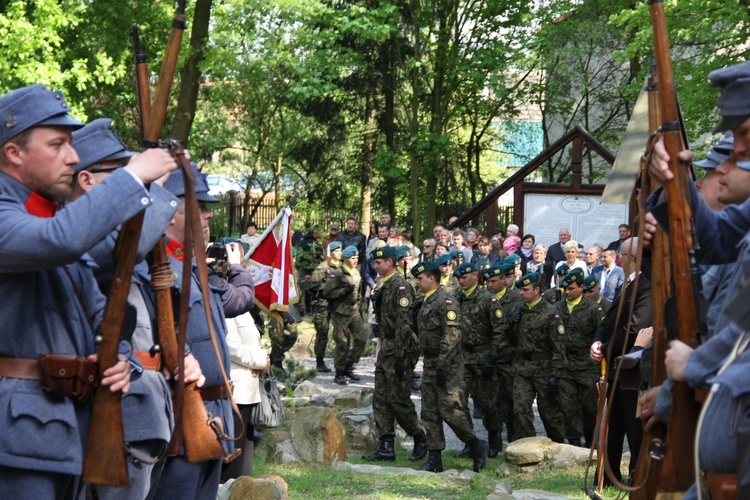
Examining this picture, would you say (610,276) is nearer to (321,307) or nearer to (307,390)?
(307,390)

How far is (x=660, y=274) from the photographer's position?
4.38 meters

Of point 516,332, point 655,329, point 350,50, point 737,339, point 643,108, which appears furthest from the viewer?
point 350,50

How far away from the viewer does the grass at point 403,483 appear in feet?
25.9

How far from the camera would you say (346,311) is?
16.2m

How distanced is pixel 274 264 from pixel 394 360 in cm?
163

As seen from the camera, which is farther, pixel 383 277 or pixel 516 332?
pixel 383 277

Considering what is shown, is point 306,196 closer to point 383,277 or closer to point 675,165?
point 383,277

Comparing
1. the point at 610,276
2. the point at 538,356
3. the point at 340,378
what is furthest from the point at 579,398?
the point at 340,378

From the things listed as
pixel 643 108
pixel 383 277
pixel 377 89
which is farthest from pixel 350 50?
pixel 643 108

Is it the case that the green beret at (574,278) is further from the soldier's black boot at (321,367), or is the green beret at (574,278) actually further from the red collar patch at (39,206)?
the red collar patch at (39,206)

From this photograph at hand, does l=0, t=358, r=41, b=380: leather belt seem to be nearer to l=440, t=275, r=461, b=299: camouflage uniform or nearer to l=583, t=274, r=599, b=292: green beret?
l=583, t=274, r=599, b=292: green beret

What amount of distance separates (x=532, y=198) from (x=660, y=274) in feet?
50.5

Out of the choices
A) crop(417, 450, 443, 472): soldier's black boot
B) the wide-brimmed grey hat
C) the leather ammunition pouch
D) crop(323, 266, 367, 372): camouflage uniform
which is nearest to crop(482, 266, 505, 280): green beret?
crop(417, 450, 443, 472): soldier's black boot

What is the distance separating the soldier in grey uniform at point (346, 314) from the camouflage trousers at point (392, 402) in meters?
4.68
